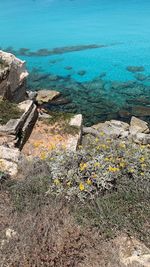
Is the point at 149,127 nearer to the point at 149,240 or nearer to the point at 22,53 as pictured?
the point at 149,240

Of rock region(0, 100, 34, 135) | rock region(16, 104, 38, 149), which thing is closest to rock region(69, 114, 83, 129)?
rock region(16, 104, 38, 149)

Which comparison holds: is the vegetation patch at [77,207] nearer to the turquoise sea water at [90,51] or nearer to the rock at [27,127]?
the rock at [27,127]

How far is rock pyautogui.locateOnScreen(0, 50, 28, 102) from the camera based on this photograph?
13.1 m

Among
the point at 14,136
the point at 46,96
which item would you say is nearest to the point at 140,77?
the point at 46,96

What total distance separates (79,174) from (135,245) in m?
1.62

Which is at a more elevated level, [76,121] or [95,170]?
[95,170]

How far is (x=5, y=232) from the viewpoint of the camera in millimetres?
4926

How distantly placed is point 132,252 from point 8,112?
26.0 ft

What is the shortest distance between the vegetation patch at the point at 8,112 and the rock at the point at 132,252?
23.5ft

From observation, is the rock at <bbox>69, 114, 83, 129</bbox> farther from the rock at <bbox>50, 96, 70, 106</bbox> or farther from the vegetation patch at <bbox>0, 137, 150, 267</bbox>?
the rock at <bbox>50, 96, 70, 106</bbox>

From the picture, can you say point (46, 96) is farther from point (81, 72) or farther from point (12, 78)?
point (81, 72)

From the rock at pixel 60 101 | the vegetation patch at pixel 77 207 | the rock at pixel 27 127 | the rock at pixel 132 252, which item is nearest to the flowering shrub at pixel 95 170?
the vegetation patch at pixel 77 207

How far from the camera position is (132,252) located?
188 inches

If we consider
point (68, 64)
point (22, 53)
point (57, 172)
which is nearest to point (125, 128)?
point (57, 172)
